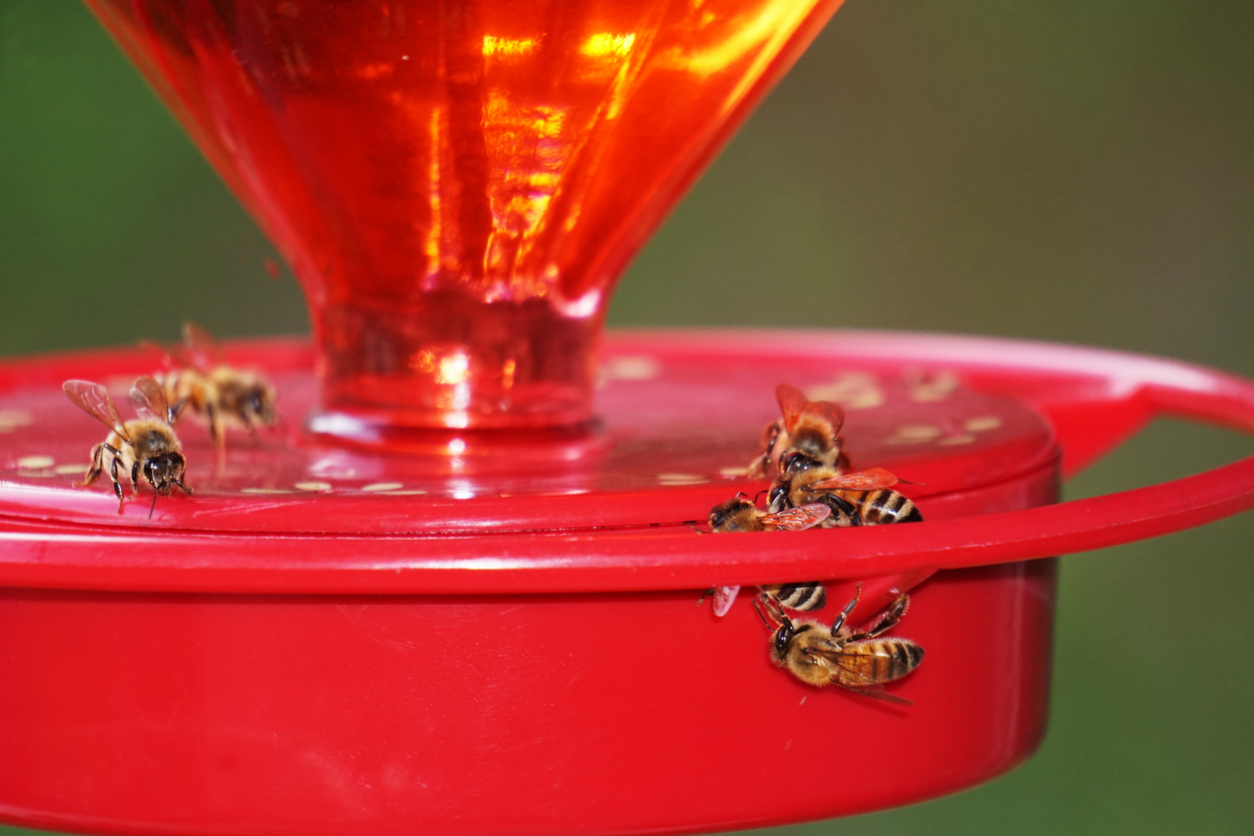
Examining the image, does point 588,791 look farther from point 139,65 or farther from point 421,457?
point 139,65

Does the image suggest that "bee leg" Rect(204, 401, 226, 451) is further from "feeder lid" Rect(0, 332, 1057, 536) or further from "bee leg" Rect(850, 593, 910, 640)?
"bee leg" Rect(850, 593, 910, 640)

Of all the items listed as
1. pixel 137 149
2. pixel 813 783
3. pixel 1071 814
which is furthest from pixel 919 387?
pixel 137 149

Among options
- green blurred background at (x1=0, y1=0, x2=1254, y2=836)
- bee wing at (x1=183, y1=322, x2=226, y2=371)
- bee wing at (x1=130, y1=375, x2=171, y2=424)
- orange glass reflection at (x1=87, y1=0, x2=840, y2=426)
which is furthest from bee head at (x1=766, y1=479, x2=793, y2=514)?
green blurred background at (x1=0, y1=0, x2=1254, y2=836)

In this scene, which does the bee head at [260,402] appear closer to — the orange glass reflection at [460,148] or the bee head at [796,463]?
the orange glass reflection at [460,148]

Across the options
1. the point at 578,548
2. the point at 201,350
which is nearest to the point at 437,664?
the point at 578,548

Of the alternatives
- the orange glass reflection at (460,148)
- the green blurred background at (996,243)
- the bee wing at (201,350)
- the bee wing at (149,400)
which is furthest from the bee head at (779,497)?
the green blurred background at (996,243)
